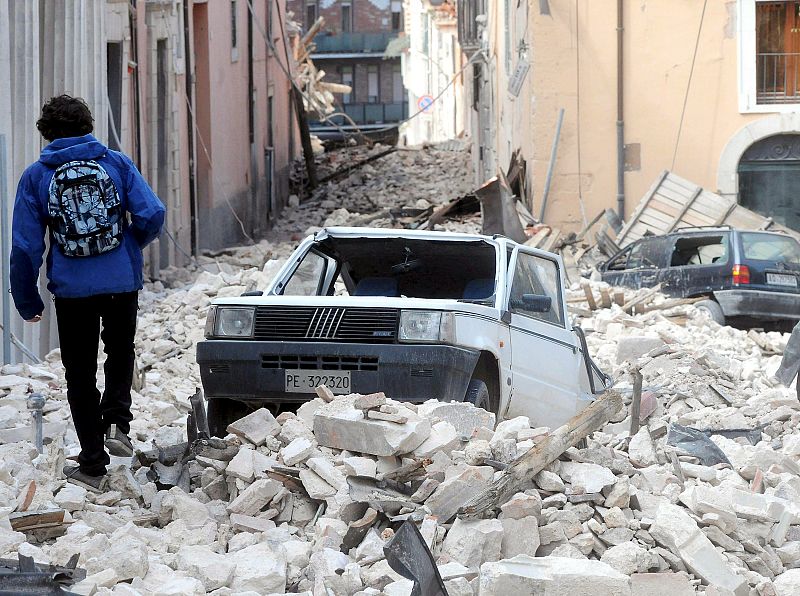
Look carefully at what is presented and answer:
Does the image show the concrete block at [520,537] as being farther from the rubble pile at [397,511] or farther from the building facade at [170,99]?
the building facade at [170,99]

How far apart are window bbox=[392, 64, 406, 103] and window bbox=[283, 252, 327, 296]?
243 feet

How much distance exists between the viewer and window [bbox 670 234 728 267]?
59.4 ft

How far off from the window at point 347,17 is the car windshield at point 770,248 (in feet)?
218

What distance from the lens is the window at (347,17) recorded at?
271 feet

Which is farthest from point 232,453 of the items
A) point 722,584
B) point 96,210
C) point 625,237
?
point 625,237

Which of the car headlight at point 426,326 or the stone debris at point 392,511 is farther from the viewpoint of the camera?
the car headlight at point 426,326

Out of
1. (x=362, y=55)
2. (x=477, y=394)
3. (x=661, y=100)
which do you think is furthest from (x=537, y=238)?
(x=362, y=55)

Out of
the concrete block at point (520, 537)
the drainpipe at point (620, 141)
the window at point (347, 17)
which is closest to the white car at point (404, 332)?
the concrete block at point (520, 537)

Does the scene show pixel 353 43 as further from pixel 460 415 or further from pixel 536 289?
pixel 460 415

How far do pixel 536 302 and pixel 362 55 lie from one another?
73988 mm

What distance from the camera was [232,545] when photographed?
21.0 ft

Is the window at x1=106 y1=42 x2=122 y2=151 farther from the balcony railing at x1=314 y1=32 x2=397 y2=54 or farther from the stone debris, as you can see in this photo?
the balcony railing at x1=314 y1=32 x2=397 y2=54

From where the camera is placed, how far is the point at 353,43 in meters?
81.9

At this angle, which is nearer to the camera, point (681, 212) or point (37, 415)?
point (37, 415)
